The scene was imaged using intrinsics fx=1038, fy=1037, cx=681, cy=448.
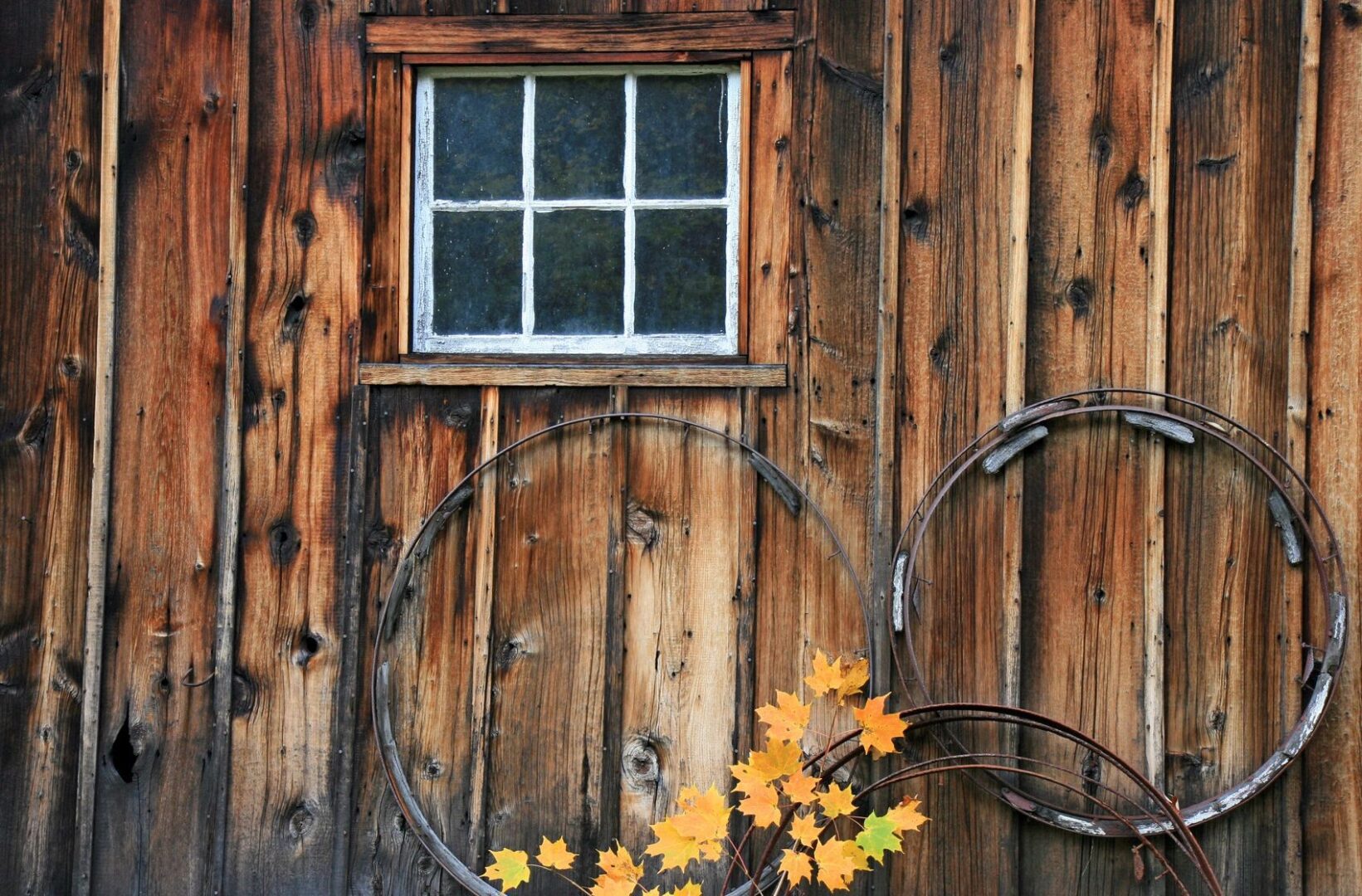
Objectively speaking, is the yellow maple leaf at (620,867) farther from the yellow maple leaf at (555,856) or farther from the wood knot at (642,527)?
the wood knot at (642,527)

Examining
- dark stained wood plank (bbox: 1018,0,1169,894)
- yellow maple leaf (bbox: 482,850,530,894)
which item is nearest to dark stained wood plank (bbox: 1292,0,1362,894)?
dark stained wood plank (bbox: 1018,0,1169,894)

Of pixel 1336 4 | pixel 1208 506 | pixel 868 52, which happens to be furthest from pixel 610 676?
pixel 1336 4

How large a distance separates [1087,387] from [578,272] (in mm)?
1284

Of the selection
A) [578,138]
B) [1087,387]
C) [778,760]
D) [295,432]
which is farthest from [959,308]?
[295,432]

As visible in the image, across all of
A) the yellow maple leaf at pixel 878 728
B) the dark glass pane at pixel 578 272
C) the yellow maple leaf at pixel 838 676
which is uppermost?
the dark glass pane at pixel 578 272

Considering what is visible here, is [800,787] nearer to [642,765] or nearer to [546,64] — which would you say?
[642,765]

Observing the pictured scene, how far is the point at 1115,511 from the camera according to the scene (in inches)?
97.6

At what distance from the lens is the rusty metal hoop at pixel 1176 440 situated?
2.36 meters

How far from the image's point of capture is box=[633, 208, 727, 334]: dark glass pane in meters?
2.61

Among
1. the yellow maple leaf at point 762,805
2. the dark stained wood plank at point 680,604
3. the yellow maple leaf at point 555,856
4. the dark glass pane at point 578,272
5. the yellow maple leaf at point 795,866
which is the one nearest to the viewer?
the yellow maple leaf at point 795,866

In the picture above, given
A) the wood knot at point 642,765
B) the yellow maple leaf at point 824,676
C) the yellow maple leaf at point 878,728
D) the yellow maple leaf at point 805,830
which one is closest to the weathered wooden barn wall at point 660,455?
the wood knot at point 642,765

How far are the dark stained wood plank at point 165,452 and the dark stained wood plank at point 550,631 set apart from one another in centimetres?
73

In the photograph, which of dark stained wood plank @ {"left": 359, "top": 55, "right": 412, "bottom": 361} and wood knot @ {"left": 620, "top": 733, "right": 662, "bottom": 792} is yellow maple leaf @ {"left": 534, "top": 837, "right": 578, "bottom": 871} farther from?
dark stained wood plank @ {"left": 359, "top": 55, "right": 412, "bottom": 361}

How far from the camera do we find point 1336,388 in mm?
2441
